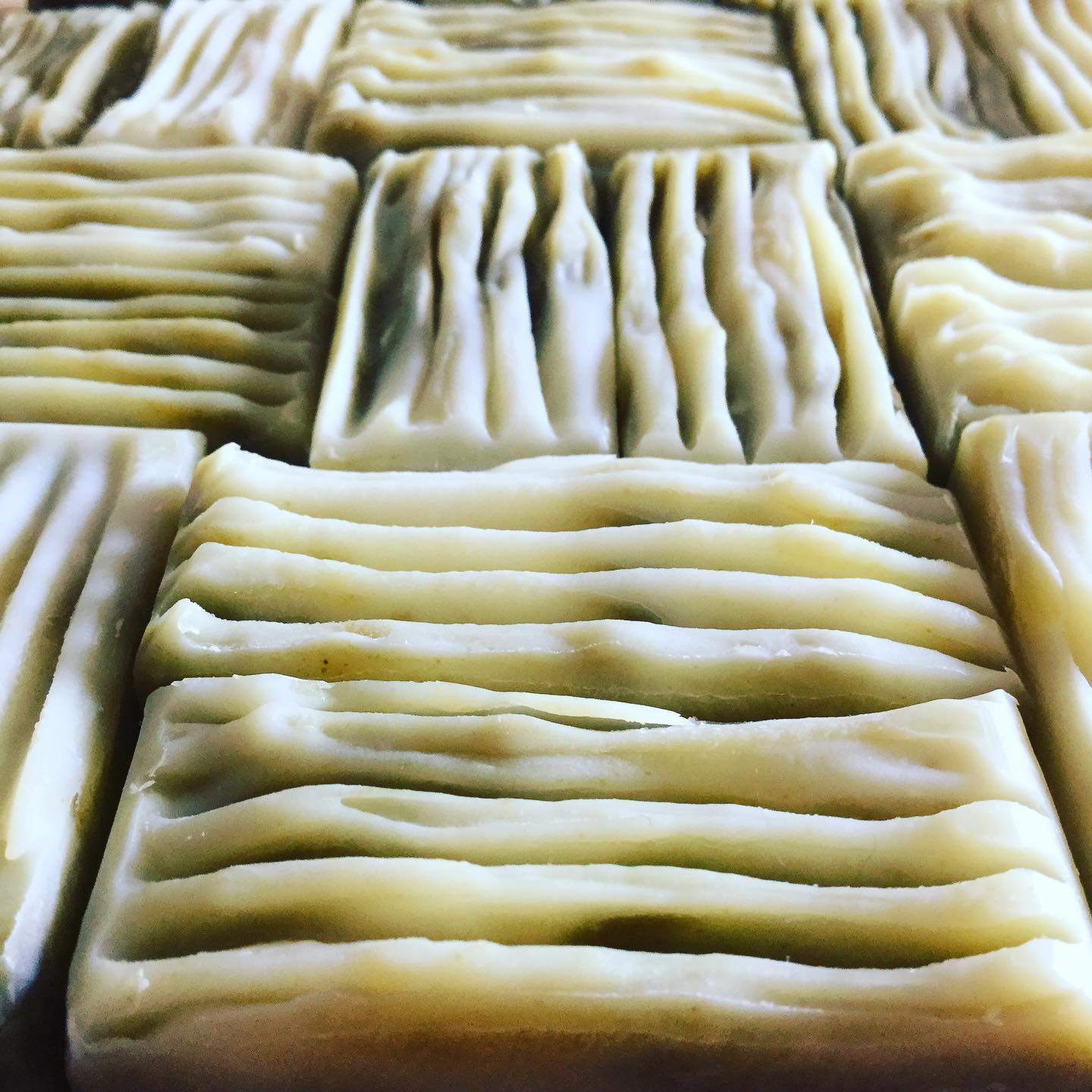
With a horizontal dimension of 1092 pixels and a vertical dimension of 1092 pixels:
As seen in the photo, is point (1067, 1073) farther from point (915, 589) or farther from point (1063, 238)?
point (1063, 238)

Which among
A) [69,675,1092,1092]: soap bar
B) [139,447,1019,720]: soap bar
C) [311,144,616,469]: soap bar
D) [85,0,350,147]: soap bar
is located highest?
[85,0,350,147]: soap bar

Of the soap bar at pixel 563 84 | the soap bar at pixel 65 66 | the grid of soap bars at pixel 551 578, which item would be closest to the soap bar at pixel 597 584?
the grid of soap bars at pixel 551 578

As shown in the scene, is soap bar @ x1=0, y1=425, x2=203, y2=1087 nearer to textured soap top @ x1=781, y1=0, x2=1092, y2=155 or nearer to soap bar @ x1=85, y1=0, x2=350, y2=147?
soap bar @ x1=85, y1=0, x2=350, y2=147

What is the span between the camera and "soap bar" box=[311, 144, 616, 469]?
102 centimetres

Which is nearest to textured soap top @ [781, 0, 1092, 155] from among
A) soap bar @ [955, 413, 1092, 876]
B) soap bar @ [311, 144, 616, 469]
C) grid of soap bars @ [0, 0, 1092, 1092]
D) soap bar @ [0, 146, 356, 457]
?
grid of soap bars @ [0, 0, 1092, 1092]

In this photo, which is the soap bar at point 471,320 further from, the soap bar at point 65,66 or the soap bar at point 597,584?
the soap bar at point 65,66

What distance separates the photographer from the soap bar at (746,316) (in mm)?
1015

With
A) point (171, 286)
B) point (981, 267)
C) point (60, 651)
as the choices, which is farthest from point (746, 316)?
point (60, 651)

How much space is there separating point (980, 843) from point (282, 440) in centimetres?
81

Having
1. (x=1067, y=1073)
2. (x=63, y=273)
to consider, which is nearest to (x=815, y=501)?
(x=1067, y=1073)

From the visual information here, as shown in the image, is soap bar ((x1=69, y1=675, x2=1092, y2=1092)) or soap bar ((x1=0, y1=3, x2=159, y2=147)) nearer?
soap bar ((x1=69, y1=675, x2=1092, y2=1092))

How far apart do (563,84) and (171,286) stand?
68 cm

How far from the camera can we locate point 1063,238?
3.77 ft

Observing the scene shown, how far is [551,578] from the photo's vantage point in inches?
33.7
